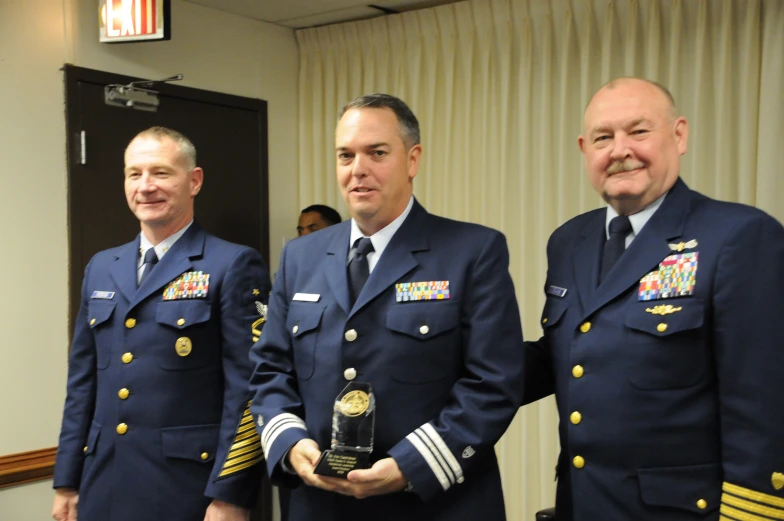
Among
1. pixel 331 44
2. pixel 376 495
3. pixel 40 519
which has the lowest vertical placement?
pixel 40 519

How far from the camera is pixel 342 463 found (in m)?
1.61

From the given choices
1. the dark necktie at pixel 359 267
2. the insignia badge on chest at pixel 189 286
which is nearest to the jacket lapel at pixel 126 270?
the insignia badge on chest at pixel 189 286

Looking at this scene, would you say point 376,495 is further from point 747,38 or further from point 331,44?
point 331,44

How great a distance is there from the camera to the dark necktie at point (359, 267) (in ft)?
6.15

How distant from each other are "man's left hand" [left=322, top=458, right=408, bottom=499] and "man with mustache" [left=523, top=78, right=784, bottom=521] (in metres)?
0.40

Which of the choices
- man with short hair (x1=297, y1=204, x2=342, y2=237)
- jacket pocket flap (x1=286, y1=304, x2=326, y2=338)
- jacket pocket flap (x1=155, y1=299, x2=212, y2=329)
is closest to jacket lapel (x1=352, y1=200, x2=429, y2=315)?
jacket pocket flap (x1=286, y1=304, x2=326, y2=338)

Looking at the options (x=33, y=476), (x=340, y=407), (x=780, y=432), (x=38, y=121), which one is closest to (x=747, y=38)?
(x=780, y=432)

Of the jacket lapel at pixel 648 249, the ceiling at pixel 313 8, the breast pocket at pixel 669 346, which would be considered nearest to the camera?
the breast pocket at pixel 669 346

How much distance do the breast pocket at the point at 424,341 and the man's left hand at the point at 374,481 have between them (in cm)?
20

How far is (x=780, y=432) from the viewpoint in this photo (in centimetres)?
151

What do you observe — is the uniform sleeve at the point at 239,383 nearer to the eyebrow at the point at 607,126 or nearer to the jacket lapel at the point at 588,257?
the jacket lapel at the point at 588,257

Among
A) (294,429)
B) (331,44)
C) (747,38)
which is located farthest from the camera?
(331,44)

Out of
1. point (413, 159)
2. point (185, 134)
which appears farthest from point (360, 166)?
point (185, 134)

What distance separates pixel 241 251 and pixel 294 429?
667mm
